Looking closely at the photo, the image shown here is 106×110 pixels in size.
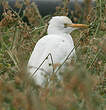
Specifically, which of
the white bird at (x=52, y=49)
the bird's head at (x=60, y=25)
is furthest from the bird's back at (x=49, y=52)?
the bird's head at (x=60, y=25)

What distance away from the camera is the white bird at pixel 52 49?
2.40 m

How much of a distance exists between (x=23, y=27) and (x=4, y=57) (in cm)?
43

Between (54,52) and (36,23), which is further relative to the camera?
(36,23)

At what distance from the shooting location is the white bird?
2400mm

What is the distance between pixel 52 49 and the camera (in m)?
2.58

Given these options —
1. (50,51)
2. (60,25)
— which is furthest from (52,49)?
(60,25)

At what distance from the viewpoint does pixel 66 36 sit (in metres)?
3.04

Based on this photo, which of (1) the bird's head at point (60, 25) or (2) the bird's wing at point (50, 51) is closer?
(2) the bird's wing at point (50, 51)

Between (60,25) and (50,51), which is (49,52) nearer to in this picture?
(50,51)

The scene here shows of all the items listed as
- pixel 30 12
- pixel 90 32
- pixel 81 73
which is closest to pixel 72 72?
pixel 81 73

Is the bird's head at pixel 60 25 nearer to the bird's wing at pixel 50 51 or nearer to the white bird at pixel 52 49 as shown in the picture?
the white bird at pixel 52 49

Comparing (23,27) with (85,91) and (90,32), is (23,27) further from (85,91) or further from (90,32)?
(85,91)

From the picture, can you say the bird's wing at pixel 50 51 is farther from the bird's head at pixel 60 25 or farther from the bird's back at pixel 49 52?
the bird's head at pixel 60 25

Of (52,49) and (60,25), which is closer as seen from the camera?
(52,49)
